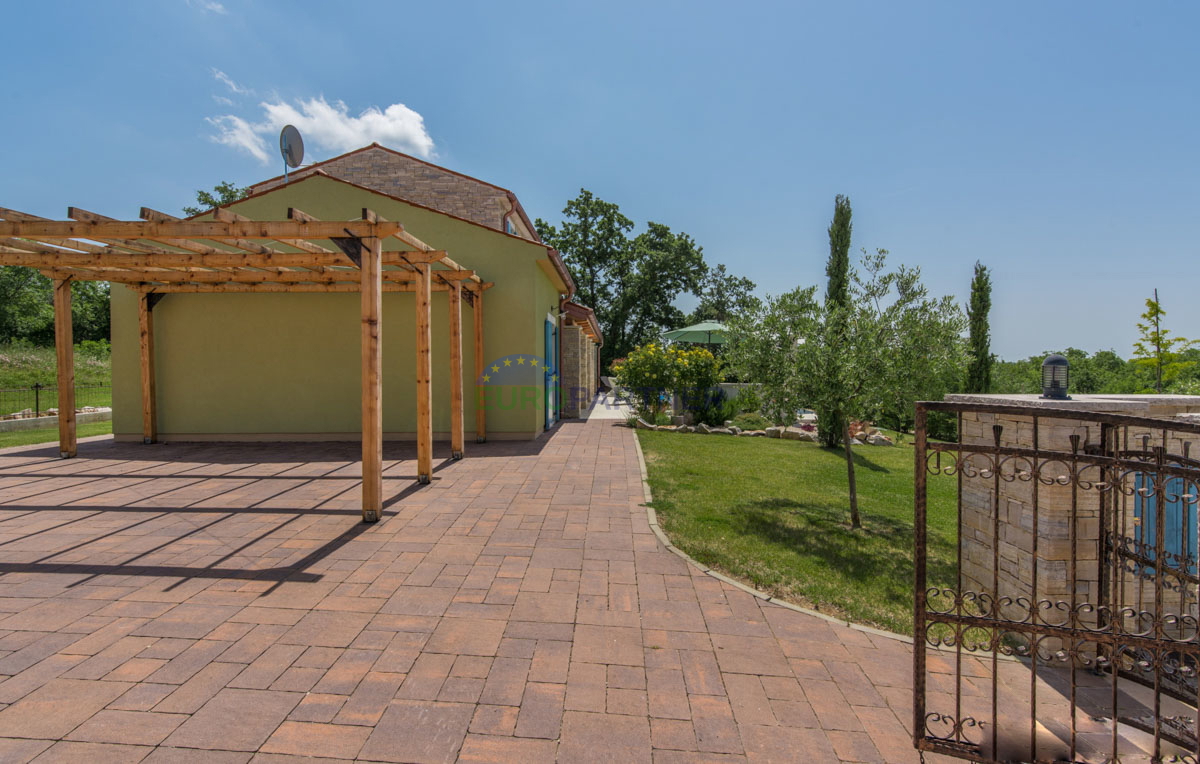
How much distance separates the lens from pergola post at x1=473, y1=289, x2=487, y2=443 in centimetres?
1022

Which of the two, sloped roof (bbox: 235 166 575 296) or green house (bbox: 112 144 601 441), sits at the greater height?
sloped roof (bbox: 235 166 575 296)

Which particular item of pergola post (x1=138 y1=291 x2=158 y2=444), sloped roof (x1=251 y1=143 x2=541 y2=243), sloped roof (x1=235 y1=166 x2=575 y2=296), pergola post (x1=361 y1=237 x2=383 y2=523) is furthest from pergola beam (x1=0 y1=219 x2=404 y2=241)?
sloped roof (x1=251 y1=143 x2=541 y2=243)

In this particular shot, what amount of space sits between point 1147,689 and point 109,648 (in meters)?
6.01

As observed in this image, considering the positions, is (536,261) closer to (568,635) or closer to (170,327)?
(170,327)

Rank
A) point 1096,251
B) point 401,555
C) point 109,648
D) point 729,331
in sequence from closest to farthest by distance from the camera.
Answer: point 109,648, point 401,555, point 729,331, point 1096,251

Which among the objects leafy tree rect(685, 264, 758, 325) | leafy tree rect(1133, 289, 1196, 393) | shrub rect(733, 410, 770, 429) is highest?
leafy tree rect(685, 264, 758, 325)

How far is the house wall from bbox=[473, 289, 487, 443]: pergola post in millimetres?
108

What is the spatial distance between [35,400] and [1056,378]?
2329 cm

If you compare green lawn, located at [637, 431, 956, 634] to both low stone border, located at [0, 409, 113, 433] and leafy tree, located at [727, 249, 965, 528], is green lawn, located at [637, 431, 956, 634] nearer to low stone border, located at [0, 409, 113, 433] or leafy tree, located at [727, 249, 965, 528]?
leafy tree, located at [727, 249, 965, 528]

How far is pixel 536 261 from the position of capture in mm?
10430

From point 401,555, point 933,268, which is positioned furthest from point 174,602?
point 933,268

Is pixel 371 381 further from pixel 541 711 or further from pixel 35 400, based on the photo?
pixel 35 400

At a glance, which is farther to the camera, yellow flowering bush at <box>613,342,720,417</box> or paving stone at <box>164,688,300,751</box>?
yellow flowering bush at <box>613,342,720,417</box>

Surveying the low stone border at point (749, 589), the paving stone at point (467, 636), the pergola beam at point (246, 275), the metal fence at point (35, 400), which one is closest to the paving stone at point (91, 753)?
the paving stone at point (467, 636)
